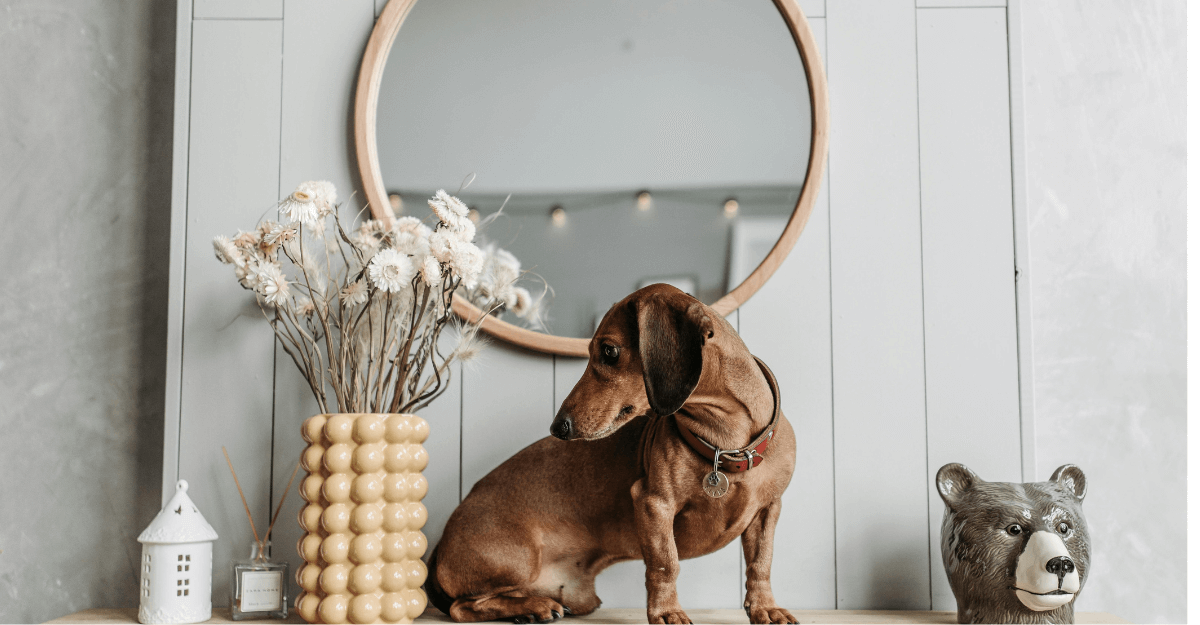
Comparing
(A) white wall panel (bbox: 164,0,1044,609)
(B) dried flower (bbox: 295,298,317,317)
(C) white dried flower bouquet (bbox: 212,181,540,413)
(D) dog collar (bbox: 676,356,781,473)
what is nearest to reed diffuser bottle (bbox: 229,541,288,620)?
(A) white wall panel (bbox: 164,0,1044,609)

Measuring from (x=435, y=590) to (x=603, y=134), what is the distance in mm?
744

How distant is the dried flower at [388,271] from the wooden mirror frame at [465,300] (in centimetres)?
21

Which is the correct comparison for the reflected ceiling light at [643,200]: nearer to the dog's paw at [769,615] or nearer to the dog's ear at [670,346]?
the dog's ear at [670,346]

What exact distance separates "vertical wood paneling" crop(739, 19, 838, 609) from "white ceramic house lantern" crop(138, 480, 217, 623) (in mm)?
820

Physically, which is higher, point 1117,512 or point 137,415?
point 137,415

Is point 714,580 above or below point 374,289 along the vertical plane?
below

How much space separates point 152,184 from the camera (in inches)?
57.2

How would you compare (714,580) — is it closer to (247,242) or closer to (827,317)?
(827,317)

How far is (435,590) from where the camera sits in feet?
3.77

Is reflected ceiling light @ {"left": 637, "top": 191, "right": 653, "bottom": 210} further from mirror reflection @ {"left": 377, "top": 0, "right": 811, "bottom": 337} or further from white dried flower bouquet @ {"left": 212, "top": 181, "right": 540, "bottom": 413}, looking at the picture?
white dried flower bouquet @ {"left": 212, "top": 181, "right": 540, "bottom": 413}

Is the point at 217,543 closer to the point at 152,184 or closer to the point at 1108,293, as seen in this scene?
the point at 152,184

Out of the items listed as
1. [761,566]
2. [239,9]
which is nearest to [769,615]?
[761,566]

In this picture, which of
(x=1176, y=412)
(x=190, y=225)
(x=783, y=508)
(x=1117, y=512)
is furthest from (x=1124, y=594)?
(x=190, y=225)

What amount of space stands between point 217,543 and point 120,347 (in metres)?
0.41
